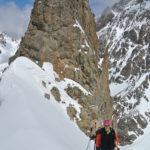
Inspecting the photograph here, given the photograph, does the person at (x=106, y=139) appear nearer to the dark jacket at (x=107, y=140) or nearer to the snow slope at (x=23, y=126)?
the dark jacket at (x=107, y=140)

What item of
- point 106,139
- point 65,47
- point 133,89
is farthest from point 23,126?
point 133,89

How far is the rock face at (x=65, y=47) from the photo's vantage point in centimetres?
3612

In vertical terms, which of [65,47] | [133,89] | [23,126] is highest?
[133,89]

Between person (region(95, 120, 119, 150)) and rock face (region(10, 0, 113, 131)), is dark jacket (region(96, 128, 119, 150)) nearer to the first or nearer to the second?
person (region(95, 120, 119, 150))

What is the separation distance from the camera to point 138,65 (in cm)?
18725

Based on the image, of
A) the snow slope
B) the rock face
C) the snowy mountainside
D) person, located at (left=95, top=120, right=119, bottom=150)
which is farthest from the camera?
the snowy mountainside

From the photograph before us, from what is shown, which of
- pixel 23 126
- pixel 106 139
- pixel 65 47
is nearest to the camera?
pixel 106 139

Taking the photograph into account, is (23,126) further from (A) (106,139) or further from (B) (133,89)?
(B) (133,89)

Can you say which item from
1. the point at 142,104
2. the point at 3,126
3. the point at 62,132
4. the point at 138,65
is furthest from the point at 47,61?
the point at 138,65

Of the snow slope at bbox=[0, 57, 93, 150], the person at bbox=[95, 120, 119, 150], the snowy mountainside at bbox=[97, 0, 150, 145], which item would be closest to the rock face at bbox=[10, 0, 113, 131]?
the snow slope at bbox=[0, 57, 93, 150]

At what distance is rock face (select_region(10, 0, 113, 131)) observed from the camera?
119 ft

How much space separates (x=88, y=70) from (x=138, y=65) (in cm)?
15060

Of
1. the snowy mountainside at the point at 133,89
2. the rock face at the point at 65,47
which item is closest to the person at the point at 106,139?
the rock face at the point at 65,47

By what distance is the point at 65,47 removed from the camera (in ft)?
126
